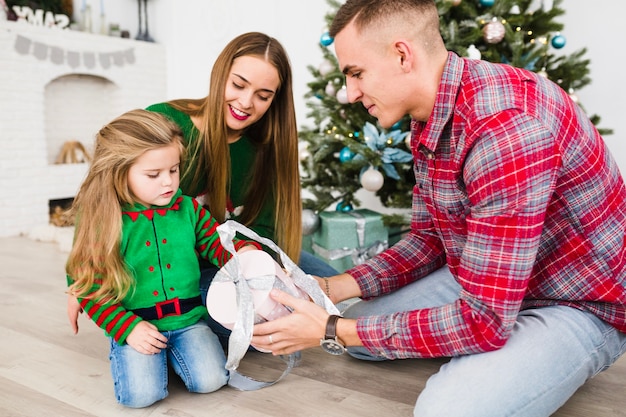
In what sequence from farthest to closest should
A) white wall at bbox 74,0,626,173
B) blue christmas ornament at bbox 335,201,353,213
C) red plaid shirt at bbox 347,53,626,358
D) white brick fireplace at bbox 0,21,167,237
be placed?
1. white brick fireplace at bbox 0,21,167,237
2. white wall at bbox 74,0,626,173
3. blue christmas ornament at bbox 335,201,353,213
4. red plaid shirt at bbox 347,53,626,358

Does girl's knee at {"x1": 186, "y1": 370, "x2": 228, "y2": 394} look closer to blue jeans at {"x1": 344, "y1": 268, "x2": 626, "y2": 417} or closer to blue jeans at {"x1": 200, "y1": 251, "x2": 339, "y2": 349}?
blue jeans at {"x1": 200, "y1": 251, "x2": 339, "y2": 349}

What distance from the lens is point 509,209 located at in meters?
1.02

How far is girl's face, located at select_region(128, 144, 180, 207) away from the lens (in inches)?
56.1

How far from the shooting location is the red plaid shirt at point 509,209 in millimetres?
1024

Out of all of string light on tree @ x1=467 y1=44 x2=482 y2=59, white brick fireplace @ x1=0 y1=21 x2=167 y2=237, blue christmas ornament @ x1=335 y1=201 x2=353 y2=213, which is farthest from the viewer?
white brick fireplace @ x1=0 y1=21 x2=167 y2=237

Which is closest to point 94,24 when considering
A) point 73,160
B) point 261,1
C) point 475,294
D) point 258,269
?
point 73,160

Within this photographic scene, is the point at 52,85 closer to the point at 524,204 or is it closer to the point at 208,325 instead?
the point at 208,325

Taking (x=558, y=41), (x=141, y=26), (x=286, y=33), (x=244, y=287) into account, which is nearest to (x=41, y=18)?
(x=141, y=26)

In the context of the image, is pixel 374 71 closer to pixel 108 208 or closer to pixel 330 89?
pixel 108 208

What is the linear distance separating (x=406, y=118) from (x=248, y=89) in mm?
973

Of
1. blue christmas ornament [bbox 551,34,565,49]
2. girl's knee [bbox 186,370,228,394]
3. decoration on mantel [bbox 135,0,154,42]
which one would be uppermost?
decoration on mantel [bbox 135,0,154,42]

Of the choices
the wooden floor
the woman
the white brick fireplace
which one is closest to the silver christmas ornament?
the woman

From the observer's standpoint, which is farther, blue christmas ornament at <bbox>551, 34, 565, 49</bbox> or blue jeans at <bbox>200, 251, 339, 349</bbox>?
blue christmas ornament at <bbox>551, 34, 565, 49</bbox>

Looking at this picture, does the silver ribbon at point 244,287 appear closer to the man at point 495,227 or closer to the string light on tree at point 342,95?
the man at point 495,227
